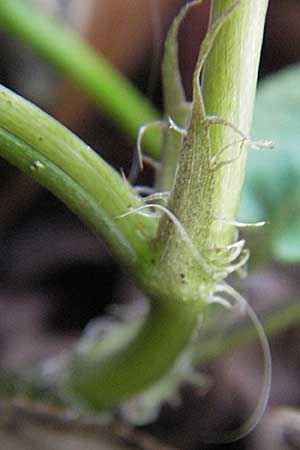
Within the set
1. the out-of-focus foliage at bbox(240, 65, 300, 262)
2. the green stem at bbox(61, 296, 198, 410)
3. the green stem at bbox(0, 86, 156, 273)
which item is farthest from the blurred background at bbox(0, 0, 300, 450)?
the green stem at bbox(0, 86, 156, 273)

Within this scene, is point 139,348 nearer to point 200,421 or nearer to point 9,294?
point 200,421

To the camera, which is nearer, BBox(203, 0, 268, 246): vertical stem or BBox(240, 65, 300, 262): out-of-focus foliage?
BBox(203, 0, 268, 246): vertical stem

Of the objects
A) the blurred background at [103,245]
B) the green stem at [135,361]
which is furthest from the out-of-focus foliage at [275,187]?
the green stem at [135,361]

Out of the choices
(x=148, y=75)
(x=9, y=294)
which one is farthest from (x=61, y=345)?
(x=148, y=75)

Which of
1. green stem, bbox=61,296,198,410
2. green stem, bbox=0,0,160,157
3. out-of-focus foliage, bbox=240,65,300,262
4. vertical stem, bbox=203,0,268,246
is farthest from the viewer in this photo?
green stem, bbox=0,0,160,157

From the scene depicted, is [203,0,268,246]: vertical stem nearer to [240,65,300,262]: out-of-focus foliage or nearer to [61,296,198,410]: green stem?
[61,296,198,410]: green stem

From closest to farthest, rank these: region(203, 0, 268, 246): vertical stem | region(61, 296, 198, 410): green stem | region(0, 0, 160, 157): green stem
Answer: region(203, 0, 268, 246): vertical stem → region(61, 296, 198, 410): green stem → region(0, 0, 160, 157): green stem
